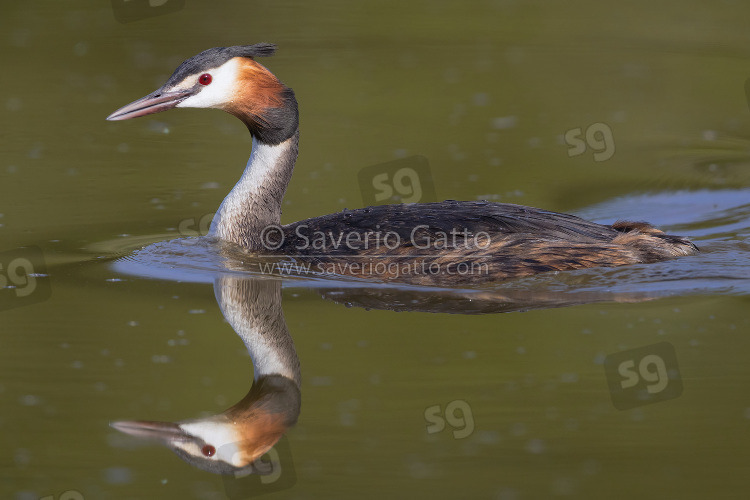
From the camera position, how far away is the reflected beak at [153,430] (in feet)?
20.1

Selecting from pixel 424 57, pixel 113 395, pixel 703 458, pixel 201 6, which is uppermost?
pixel 201 6

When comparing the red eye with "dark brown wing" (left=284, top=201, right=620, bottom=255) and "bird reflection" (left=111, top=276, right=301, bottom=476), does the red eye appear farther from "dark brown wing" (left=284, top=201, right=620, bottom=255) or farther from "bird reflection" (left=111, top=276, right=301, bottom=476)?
"bird reflection" (left=111, top=276, right=301, bottom=476)

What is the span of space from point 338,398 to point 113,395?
126cm

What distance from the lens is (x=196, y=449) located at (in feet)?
19.9

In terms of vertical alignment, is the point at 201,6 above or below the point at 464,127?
above

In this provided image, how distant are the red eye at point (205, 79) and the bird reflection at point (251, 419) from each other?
1881 millimetres

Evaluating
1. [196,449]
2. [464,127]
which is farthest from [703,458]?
[464,127]

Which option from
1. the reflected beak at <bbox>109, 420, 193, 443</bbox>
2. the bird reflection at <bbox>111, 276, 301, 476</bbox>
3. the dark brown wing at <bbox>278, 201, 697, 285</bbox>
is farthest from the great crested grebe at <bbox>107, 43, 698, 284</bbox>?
the reflected beak at <bbox>109, 420, 193, 443</bbox>

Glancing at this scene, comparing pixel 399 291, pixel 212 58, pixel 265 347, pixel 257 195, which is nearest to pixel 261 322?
pixel 265 347

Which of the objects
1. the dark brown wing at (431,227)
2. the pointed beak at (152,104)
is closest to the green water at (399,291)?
the dark brown wing at (431,227)

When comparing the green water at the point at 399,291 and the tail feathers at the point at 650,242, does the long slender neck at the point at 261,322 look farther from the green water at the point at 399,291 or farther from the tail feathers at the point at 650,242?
the tail feathers at the point at 650,242

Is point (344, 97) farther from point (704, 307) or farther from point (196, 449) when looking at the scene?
point (196, 449)

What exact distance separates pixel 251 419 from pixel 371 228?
7.76 feet

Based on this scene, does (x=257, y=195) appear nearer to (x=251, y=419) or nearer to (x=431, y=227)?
(x=431, y=227)
